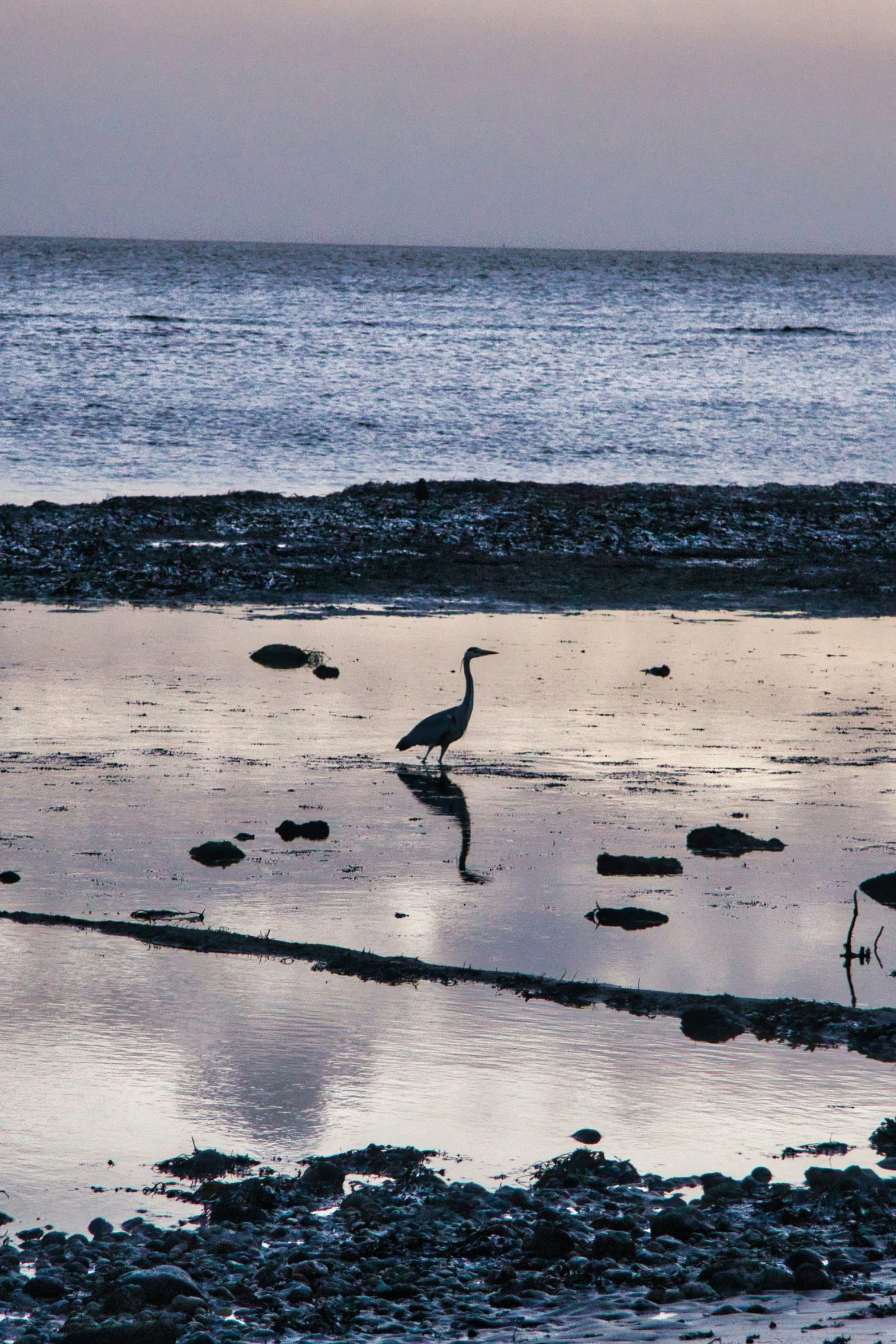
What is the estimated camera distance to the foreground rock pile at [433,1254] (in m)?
5.95

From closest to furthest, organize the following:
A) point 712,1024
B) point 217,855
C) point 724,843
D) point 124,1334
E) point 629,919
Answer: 1. point 124,1334
2. point 712,1024
3. point 629,919
4. point 217,855
5. point 724,843

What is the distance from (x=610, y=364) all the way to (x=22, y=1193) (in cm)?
7510

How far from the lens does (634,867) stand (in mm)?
12344

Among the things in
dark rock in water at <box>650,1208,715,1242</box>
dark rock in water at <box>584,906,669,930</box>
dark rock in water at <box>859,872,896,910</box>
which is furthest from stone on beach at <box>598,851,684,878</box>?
dark rock in water at <box>650,1208,715,1242</box>

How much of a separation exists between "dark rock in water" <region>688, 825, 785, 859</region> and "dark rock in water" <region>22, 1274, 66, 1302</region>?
7.53 m

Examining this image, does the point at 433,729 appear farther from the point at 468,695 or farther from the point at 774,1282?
Answer: the point at 774,1282

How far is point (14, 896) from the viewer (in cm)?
1146

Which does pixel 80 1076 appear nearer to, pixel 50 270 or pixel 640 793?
pixel 640 793

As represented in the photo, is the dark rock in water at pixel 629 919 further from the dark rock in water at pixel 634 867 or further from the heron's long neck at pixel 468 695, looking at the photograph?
the heron's long neck at pixel 468 695

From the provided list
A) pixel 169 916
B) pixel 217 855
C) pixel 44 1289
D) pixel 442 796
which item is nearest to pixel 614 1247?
pixel 44 1289

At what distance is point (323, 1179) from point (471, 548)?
23.3 m

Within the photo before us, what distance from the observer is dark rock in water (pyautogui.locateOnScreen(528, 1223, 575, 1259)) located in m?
6.55

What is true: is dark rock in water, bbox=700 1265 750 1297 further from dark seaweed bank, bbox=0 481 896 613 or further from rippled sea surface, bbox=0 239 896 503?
rippled sea surface, bbox=0 239 896 503

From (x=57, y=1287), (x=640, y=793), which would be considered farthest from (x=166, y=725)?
(x=57, y=1287)
